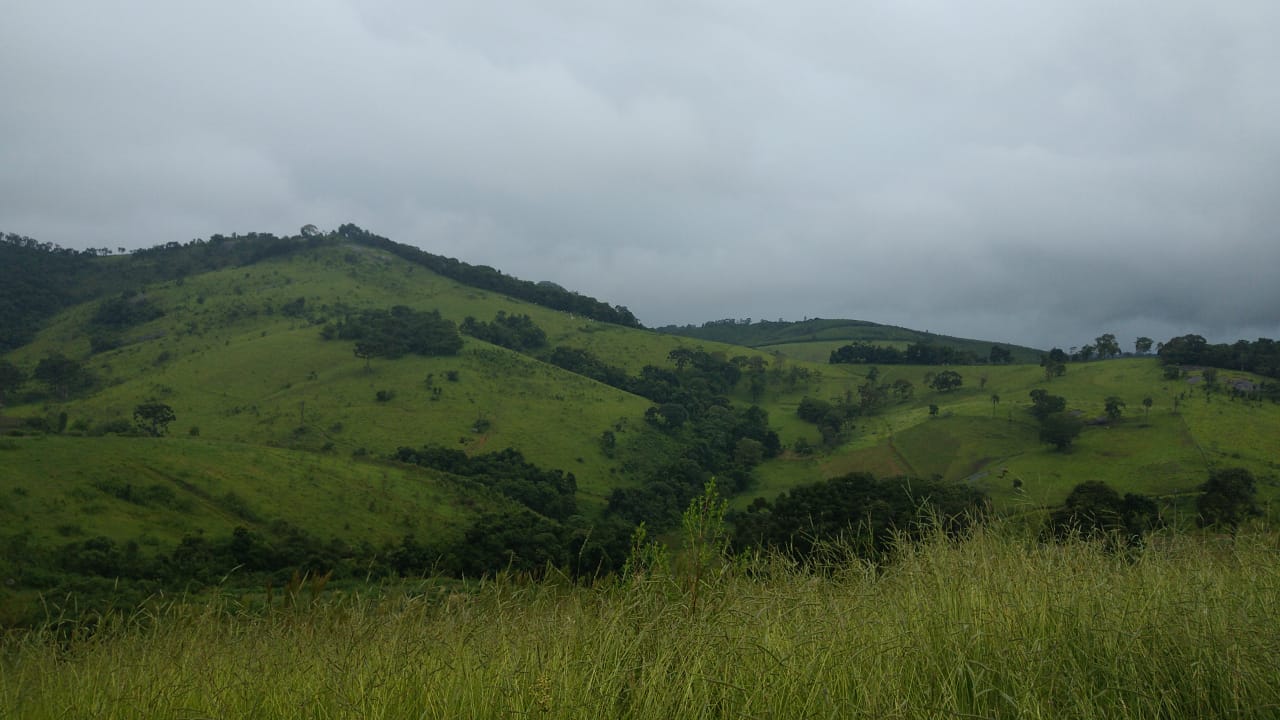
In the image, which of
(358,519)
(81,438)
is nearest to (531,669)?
(358,519)

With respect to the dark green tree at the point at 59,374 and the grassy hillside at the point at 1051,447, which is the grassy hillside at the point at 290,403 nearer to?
the dark green tree at the point at 59,374

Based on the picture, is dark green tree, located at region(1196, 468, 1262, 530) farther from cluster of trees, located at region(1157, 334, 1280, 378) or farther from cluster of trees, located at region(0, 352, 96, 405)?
cluster of trees, located at region(0, 352, 96, 405)

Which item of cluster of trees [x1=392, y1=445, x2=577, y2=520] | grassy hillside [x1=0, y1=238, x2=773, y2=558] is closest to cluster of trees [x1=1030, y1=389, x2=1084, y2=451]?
grassy hillside [x1=0, y1=238, x2=773, y2=558]

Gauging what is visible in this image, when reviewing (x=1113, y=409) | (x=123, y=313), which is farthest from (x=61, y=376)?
(x=1113, y=409)

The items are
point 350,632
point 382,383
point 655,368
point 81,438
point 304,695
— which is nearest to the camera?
point 304,695

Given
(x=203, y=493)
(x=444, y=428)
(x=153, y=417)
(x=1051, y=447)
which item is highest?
(x=1051, y=447)

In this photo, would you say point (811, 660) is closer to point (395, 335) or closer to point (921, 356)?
point (395, 335)

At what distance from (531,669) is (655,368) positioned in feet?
349

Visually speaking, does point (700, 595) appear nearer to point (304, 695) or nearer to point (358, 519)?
point (304, 695)

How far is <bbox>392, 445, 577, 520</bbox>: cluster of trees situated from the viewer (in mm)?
63531

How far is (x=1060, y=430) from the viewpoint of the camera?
59844 mm

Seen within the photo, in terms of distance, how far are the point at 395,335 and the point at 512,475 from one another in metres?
42.2

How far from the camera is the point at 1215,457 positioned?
53.2 metres

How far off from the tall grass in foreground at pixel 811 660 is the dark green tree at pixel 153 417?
76.6m
